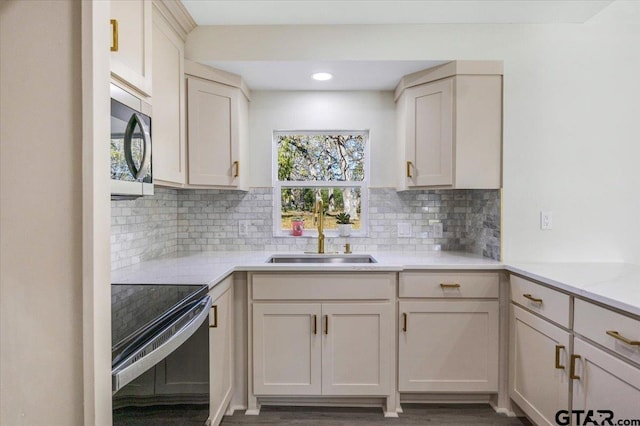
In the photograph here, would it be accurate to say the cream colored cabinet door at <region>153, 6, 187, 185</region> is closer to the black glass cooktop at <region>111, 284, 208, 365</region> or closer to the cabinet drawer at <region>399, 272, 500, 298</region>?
the black glass cooktop at <region>111, 284, 208, 365</region>

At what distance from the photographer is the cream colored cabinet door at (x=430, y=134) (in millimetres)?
2250

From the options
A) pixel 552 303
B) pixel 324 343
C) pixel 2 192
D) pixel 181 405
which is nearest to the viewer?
pixel 2 192

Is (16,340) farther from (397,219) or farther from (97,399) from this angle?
(397,219)

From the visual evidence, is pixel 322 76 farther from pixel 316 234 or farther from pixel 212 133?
pixel 316 234

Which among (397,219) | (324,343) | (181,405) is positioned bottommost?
(324,343)

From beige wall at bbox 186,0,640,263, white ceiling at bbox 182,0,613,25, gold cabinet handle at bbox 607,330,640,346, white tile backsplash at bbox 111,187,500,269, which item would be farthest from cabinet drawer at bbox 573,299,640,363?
white ceiling at bbox 182,0,613,25

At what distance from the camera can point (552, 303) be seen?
1702 millimetres

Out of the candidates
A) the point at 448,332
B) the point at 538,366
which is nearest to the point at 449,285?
the point at 448,332

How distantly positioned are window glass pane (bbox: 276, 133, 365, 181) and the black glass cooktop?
4.88 feet

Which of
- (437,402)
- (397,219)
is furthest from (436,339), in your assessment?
(397,219)

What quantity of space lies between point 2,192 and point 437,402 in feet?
7.95

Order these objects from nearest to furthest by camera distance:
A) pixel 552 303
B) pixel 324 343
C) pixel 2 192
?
pixel 2 192, pixel 552 303, pixel 324 343

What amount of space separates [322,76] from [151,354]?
6.75 feet

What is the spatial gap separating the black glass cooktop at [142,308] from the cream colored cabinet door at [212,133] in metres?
0.97
